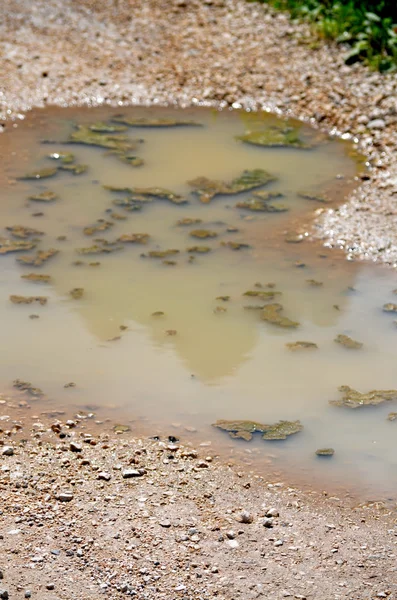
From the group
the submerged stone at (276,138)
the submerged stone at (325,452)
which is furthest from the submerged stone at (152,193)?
the submerged stone at (325,452)

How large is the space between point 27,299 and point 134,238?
4.08 ft

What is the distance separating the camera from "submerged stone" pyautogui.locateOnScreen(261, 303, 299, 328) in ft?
20.0

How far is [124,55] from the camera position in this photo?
1102 cm

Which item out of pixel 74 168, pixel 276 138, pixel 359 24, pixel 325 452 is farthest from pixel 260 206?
pixel 359 24

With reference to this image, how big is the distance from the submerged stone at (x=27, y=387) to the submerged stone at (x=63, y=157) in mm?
3602

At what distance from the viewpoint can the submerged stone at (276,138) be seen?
30.0ft

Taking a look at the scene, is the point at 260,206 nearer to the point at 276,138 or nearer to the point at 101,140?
the point at 276,138

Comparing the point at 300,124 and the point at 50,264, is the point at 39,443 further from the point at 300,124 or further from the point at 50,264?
the point at 300,124

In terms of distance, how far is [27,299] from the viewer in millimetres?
6281

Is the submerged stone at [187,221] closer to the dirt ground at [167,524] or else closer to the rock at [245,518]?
the dirt ground at [167,524]

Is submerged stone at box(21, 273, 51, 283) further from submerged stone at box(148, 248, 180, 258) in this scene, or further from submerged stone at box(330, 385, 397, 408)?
submerged stone at box(330, 385, 397, 408)

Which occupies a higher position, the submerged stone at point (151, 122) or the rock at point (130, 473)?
the submerged stone at point (151, 122)

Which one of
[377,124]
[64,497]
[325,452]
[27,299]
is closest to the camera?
[64,497]

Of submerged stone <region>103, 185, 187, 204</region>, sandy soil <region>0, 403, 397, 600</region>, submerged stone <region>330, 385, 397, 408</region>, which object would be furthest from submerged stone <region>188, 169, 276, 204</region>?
sandy soil <region>0, 403, 397, 600</region>
